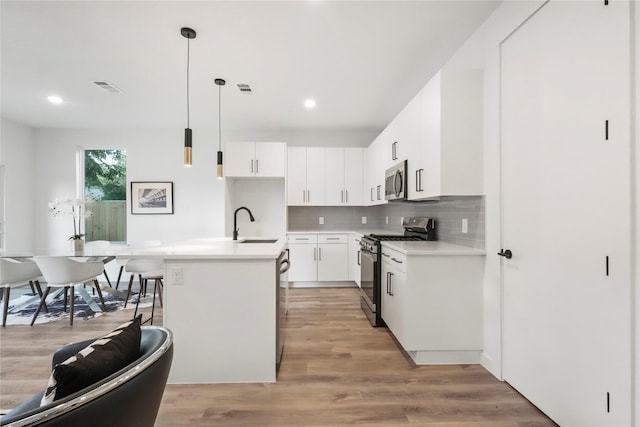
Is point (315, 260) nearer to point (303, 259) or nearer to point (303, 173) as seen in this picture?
point (303, 259)

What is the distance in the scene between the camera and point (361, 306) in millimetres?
3566

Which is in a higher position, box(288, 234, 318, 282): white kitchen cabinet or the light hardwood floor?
box(288, 234, 318, 282): white kitchen cabinet

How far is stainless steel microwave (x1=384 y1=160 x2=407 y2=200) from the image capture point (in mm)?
2916

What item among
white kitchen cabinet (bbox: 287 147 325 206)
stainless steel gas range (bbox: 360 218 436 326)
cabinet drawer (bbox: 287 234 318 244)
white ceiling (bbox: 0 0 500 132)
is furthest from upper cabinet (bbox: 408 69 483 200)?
white kitchen cabinet (bbox: 287 147 325 206)

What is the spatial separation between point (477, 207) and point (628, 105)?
117 cm

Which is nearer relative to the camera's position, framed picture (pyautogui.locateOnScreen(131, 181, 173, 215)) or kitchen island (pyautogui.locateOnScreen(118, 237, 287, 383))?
kitchen island (pyautogui.locateOnScreen(118, 237, 287, 383))

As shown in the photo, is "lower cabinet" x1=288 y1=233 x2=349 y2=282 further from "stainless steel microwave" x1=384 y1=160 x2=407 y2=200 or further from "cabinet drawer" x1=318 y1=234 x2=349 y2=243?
"stainless steel microwave" x1=384 y1=160 x2=407 y2=200

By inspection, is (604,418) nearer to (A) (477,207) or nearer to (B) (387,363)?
(B) (387,363)

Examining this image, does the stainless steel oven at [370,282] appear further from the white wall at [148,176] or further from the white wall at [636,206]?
the white wall at [148,176]

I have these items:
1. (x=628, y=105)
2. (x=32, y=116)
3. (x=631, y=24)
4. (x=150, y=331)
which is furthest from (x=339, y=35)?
(x=32, y=116)

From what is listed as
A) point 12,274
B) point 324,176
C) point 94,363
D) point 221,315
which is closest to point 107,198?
point 12,274

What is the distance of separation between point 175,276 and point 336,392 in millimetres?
1373

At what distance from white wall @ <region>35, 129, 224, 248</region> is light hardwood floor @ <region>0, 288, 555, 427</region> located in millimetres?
2519

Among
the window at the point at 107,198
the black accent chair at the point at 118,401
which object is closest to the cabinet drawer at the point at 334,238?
the black accent chair at the point at 118,401
